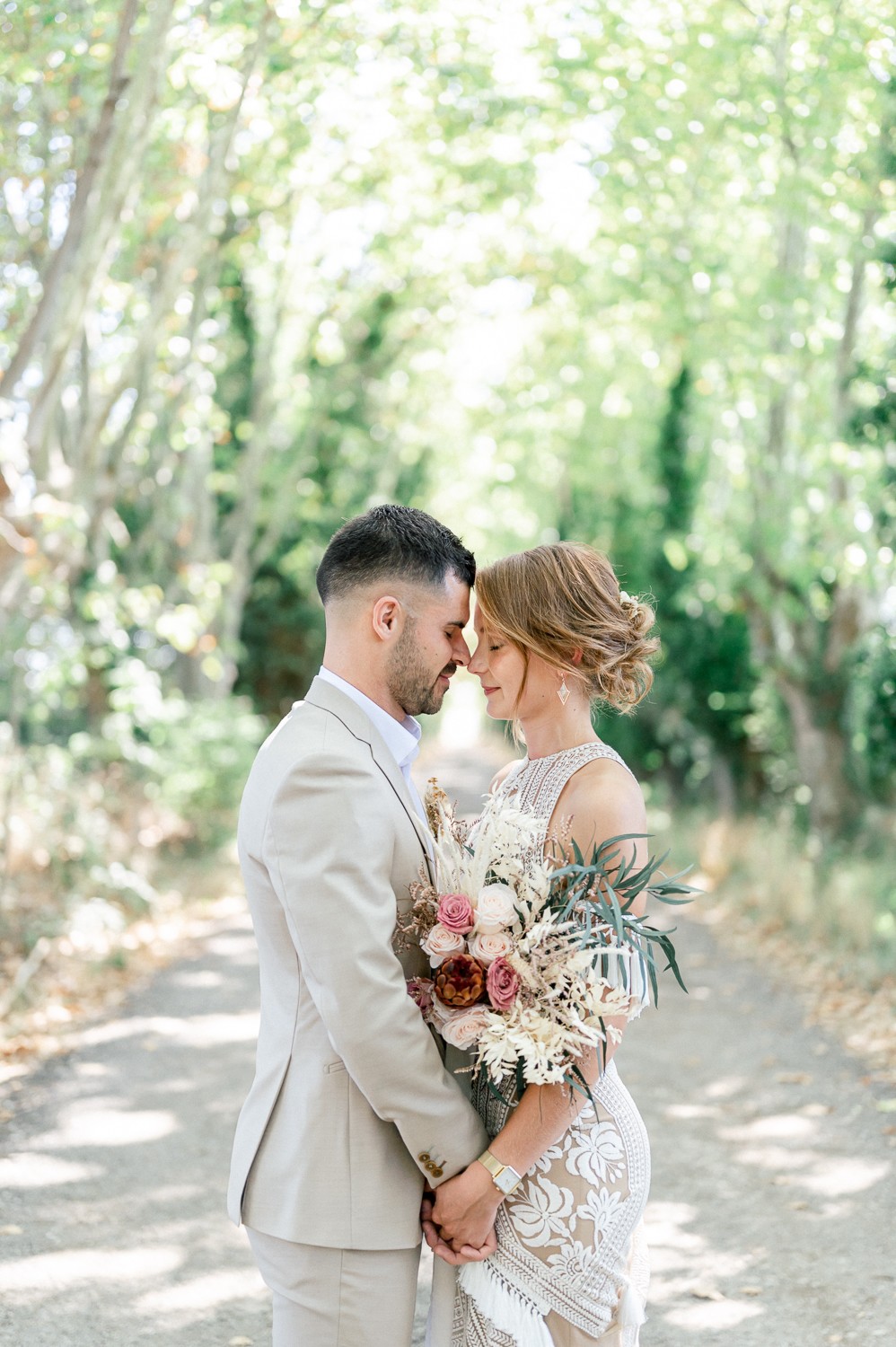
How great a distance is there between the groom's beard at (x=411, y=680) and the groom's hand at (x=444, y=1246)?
1024 millimetres

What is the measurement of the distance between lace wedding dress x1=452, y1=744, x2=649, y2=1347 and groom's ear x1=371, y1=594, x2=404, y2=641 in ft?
1.47

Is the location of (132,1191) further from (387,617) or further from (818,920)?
(818,920)

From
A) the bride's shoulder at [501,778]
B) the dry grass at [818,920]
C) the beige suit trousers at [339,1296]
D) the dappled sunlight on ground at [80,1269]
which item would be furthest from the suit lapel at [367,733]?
the dry grass at [818,920]

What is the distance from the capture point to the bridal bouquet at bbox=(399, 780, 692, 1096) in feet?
8.09

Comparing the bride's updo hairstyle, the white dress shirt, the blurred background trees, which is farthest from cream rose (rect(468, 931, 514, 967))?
the blurred background trees

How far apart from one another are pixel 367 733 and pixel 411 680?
160mm

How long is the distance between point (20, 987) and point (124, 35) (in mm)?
5428

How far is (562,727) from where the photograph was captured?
309 cm

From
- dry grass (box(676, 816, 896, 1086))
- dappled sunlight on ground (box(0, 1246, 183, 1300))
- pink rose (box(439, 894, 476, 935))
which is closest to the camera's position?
pink rose (box(439, 894, 476, 935))

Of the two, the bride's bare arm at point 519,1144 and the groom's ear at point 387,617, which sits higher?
the groom's ear at point 387,617

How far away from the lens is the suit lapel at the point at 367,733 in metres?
2.64

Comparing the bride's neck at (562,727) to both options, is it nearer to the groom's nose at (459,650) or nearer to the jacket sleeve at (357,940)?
the groom's nose at (459,650)

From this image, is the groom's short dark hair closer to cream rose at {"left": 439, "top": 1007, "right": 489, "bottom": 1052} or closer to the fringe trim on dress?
cream rose at {"left": 439, "top": 1007, "right": 489, "bottom": 1052}

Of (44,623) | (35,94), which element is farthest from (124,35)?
(44,623)
